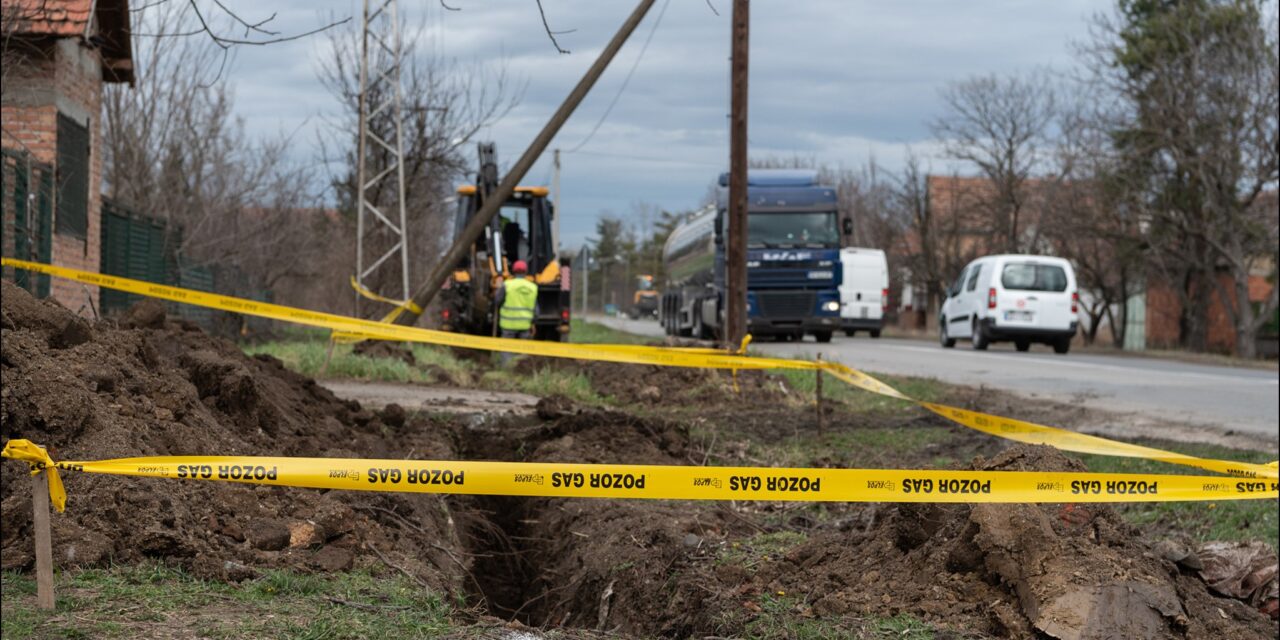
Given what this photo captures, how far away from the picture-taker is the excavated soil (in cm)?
496

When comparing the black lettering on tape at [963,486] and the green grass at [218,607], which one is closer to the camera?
the green grass at [218,607]

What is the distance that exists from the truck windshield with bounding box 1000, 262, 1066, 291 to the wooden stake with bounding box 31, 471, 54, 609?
24.7 m

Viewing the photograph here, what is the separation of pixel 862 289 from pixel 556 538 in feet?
118

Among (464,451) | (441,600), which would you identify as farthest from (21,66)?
(441,600)

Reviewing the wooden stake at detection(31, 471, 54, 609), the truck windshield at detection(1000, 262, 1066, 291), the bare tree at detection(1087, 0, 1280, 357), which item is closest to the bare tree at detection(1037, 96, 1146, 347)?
the bare tree at detection(1087, 0, 1280, 357)

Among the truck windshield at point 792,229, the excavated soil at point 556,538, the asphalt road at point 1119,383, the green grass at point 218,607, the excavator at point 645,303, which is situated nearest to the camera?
the green grass at point 218,607

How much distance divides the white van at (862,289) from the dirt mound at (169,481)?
→ 118ft

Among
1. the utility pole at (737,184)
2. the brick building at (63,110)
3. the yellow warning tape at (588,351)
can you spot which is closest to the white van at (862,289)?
the utility pole at (737,184)

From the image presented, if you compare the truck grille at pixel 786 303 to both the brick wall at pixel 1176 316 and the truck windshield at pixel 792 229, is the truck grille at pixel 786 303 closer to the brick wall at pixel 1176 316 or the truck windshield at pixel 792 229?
the truck windshield at pixel 792 229

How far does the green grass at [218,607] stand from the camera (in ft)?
14.1

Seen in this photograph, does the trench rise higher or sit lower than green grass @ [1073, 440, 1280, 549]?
lower

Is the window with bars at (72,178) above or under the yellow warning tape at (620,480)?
above

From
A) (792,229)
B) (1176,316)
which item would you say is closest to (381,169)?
(792,229)

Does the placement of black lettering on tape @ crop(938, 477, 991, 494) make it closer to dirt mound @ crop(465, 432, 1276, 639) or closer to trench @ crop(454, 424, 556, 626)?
dirt mound @ crop(465, 432, 1276, 639)
